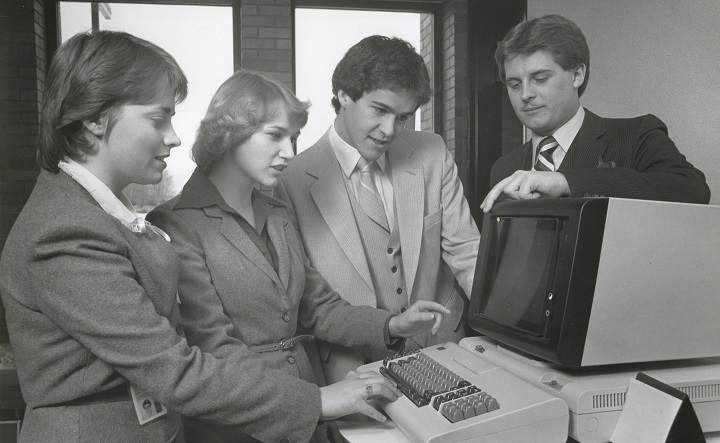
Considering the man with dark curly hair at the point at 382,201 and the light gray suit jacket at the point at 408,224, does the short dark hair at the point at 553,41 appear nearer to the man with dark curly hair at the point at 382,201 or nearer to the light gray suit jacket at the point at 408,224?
the man with dark curly hair at the point at 382,201

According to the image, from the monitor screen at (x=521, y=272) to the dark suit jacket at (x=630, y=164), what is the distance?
0.76 feet

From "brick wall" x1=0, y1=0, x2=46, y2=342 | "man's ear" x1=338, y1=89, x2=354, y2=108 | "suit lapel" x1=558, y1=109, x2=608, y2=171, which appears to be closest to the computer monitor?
"suit lapel" x1=558, y1=109, x2=608, y2=171

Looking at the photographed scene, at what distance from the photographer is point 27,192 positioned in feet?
5.97

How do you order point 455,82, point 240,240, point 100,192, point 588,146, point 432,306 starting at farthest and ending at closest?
point 455,82, point 588,146, point 432,306, point 240,240, point 100,192

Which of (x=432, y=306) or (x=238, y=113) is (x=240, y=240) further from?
(x=432, y=306)

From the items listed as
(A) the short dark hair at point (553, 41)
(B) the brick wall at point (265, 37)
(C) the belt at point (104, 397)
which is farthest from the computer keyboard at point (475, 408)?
(B) the brick wall at point (265, 37)

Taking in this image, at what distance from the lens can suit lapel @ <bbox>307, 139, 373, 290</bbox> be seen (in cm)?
182

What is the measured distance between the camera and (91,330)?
3.26 ft

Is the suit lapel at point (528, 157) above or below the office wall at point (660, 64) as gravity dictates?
below

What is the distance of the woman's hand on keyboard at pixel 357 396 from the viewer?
1.19m

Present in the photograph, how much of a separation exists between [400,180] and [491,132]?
48cm

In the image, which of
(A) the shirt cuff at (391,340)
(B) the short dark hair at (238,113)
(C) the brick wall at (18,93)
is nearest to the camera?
(B) the short dark hair at (238,113)

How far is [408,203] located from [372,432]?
36.4 inches

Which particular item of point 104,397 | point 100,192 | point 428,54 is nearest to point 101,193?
point 100,192
